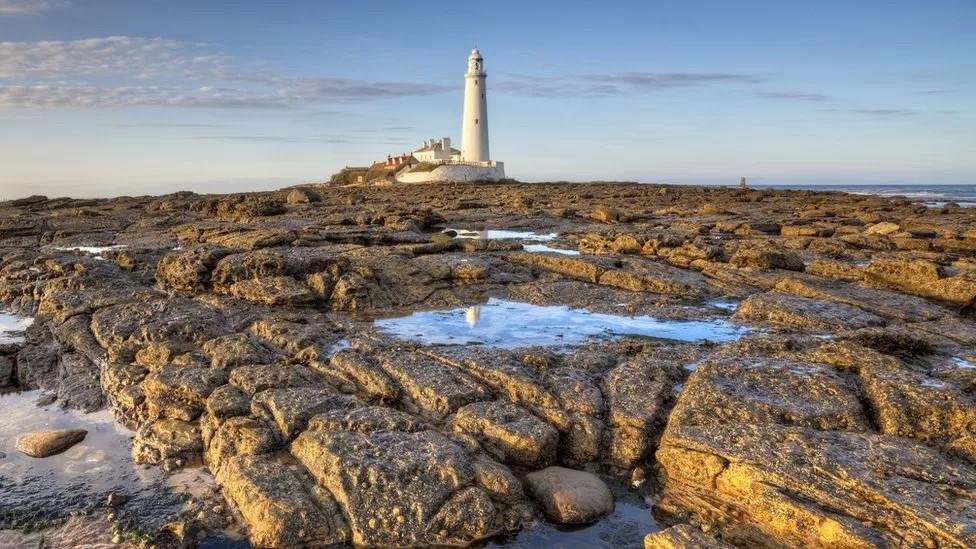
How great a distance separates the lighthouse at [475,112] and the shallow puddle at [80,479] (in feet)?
289

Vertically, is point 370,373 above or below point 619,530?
above

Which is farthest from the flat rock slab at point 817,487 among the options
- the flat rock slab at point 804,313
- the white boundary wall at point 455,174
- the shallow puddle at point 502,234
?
the white boundary wall at point 455,174

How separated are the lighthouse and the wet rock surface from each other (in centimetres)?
7975

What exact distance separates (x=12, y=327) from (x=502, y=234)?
1906 centimetres

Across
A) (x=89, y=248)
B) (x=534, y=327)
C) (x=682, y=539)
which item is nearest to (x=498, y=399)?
(x=682, y=539)

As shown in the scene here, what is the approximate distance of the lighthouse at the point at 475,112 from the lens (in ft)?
311

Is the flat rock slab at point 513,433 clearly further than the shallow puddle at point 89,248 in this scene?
No

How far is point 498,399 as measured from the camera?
9016mm

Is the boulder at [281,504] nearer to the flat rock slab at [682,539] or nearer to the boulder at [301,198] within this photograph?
the flat rock slab at [682,539]

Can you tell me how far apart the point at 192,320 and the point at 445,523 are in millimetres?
7634

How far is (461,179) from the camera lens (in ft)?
296

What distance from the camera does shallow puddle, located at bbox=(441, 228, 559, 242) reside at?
27.3 m

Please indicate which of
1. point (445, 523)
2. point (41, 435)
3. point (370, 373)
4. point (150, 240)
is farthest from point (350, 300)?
point (150, 240)

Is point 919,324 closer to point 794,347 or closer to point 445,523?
point 794,347
